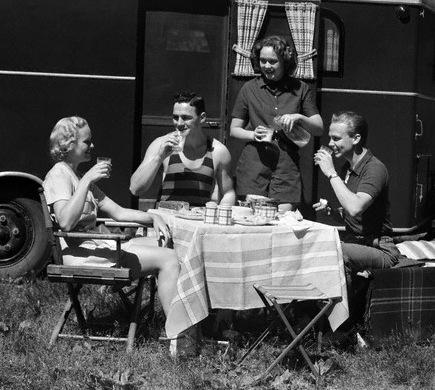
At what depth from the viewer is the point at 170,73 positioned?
730 centimetres

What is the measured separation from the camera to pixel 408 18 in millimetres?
7273

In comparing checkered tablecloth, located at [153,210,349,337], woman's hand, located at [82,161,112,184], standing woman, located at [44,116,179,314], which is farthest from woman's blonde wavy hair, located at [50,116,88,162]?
checkered tablecloth, located at [153,210,349,337]

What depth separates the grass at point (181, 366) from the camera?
4.59m

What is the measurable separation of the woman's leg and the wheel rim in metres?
2.00

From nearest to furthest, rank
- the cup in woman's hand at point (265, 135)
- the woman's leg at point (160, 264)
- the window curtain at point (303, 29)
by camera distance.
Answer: the woman's leg at point (160, 264) < the cup in woman's hand at point (265, 135) < the window curtain at point (303, 29)

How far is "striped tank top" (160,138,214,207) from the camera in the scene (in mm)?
5840

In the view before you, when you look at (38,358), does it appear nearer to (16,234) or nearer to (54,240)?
(54,240)

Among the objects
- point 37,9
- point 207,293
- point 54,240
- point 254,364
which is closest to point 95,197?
point 54,240

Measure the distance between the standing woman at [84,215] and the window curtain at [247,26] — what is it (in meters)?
2.03

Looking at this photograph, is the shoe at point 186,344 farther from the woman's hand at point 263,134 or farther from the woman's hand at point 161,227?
the woman's hand at point 263,134

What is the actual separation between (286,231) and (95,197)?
116 centimetres

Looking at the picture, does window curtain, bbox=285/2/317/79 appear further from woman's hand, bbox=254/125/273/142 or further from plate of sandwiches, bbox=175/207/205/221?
plate of sandwiches, bbox=175/207/205/221

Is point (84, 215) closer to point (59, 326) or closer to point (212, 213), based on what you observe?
point (59, 326)

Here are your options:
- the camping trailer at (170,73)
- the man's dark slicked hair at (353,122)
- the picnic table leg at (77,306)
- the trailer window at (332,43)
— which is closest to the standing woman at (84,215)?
the picnic table leg at (77,306)
